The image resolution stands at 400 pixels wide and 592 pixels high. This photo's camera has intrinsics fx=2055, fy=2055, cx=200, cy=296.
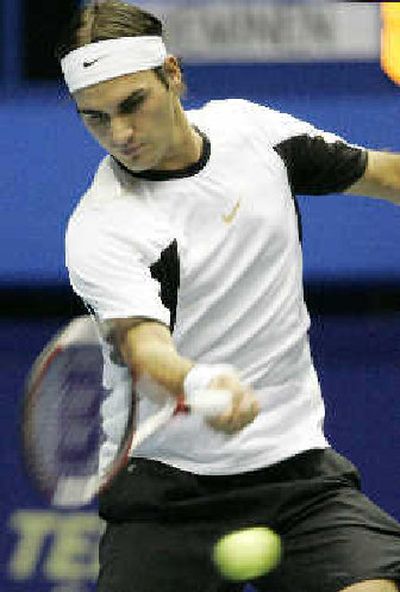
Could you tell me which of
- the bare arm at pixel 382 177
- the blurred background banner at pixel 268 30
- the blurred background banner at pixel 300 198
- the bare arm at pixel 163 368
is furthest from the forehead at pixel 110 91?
the blurred background banner at pixel 268 30

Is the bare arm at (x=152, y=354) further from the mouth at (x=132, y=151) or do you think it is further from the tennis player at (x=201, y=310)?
the mouth at (x=132, y=151)

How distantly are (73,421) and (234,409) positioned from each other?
714 mm

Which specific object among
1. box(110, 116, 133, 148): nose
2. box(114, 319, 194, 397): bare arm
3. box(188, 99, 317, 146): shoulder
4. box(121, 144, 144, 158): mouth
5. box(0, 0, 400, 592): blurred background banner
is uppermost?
box(110, 116, 133, 148): nose

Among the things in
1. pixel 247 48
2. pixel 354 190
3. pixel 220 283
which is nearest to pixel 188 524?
pixel 220 283

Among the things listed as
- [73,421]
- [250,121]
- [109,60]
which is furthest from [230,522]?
[109,60]

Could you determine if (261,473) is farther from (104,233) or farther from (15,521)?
(15,521)

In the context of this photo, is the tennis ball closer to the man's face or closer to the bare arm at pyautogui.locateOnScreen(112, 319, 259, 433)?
the bare arm at pyautogui.locateOnScreen(112, 319, 259, 433)

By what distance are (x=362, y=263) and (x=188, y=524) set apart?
1.64 m

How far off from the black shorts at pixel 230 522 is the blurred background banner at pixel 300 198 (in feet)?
4.45

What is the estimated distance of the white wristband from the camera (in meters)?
3.19

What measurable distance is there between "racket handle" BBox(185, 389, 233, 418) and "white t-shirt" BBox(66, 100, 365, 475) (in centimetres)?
38

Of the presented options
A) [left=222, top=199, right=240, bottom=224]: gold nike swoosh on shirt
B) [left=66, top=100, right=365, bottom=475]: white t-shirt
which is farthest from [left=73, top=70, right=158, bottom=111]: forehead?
[left=222, top=199, right=240, bottom=224]: gold nike swoosh on shirt

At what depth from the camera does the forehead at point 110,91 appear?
3561 mm

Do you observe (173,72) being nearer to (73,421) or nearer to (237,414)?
(73,421)
